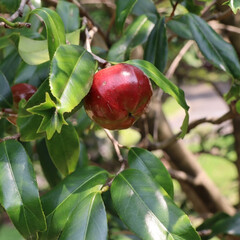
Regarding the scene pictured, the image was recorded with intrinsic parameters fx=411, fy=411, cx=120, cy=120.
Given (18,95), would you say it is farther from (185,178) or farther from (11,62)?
(185,178)

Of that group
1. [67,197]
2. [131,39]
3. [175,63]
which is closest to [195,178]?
[175,63]

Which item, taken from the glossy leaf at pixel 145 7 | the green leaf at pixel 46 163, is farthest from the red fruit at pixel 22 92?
the glossy leaf at pixel 145 7

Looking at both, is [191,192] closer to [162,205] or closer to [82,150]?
[82,150]

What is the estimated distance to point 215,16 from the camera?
1.16 meters

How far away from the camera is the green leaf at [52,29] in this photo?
0.69m

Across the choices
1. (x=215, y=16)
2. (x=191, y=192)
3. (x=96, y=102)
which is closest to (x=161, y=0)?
(x=215, y=16)

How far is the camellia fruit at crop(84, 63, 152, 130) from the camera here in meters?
0.67

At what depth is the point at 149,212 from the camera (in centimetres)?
68

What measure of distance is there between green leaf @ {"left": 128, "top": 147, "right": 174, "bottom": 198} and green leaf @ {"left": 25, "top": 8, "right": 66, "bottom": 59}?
28cm

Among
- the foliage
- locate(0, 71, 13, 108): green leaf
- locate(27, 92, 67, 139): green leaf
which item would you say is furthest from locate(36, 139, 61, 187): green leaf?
locate(27, 92, 67, 139): green leaf

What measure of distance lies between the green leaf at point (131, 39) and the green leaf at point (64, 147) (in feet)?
0.64

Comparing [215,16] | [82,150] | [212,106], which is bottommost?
[212,106]

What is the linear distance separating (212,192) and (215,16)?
778 mm

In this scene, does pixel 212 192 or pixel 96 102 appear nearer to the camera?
pixel 96 102
